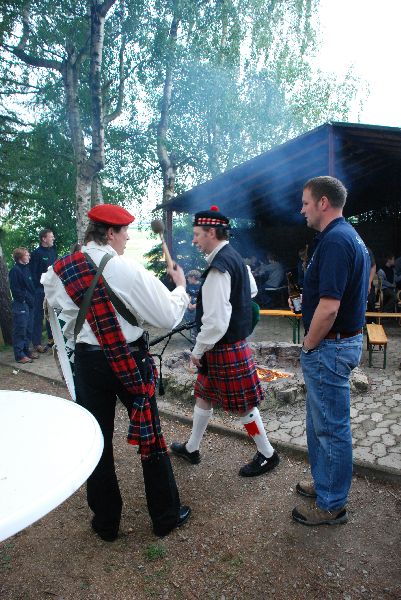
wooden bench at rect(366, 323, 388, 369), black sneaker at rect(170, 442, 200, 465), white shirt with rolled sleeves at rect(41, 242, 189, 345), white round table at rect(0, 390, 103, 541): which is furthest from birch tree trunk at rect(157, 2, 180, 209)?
white round table at rect(0, 390, 103, 541)

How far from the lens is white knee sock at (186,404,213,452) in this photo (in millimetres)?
Answer: 3100

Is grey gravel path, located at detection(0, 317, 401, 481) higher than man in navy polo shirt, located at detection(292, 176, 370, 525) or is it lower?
lower

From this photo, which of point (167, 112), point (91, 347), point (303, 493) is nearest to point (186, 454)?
point (303, 493)

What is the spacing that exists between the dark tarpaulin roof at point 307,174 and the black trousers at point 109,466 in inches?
243

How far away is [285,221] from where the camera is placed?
1496 centimetres

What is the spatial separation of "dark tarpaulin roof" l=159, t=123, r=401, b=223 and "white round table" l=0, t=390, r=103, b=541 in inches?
264

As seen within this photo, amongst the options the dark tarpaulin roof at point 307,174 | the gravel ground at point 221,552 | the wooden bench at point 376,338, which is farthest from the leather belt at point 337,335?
the dark tarpaulin roof at point 307,174

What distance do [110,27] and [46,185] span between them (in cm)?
539

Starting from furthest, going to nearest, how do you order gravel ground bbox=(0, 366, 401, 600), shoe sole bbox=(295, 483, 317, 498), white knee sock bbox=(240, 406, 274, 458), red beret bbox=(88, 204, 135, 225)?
white knee sock bbox=(240, 406, 274, 458), shoe sole bbox=(295, 483, 317, 498), red beret bbox=(88, 204, 135, 225), gravel ground bbox=(0, 366, 401, 600)

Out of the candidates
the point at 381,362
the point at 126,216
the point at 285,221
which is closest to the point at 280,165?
the point at 381,362

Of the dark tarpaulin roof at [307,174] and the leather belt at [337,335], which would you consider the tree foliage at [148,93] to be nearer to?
the dark tarpaulin roof at [307,174]

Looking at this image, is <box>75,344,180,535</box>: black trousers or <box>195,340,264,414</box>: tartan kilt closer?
<box>75,344,180,535</box>: black trousers

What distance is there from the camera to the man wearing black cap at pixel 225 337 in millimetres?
2641

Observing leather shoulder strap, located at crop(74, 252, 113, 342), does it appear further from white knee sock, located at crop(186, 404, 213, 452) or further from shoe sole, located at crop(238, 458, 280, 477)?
shoe sole, located at crop(238, 458, 280, 477)
